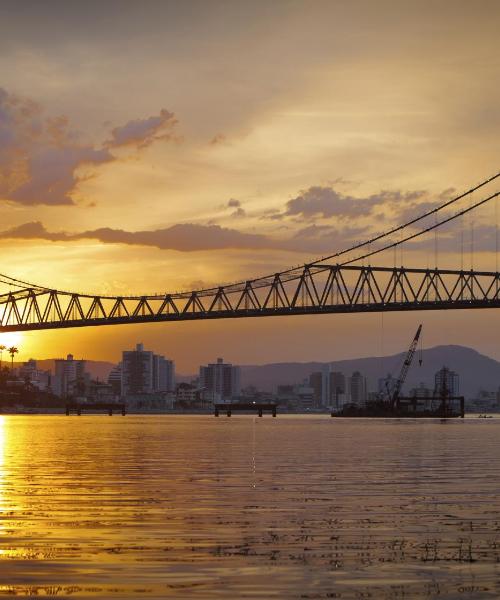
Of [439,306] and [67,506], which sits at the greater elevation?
[439,306]

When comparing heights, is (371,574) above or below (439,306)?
below

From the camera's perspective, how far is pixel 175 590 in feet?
60.4

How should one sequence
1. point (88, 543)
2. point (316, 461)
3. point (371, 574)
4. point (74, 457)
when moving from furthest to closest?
1. point (74, 457)
2. point (316, 461)
3. point (88, 543)
4. point (371, 574)

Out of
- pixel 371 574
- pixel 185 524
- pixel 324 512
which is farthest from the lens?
pixel 324 512

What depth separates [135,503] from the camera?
108ft

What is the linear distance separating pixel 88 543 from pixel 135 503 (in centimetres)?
941

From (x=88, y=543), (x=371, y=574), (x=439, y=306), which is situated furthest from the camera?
(x=439, y=306)

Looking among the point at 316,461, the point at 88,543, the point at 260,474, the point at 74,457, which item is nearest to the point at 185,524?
the point at 88,543

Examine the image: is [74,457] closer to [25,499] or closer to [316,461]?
[316,461]

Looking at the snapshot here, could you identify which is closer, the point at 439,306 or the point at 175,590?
the point at 175,590

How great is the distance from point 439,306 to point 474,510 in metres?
134

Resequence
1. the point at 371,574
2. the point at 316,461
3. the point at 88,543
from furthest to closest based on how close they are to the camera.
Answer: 1. the point at 316,461
2. the point at 88,543
3. the point at 371,574

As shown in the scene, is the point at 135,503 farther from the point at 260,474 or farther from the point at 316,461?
the point at 316,461

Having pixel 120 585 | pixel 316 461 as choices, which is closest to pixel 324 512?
pixel 120 585
